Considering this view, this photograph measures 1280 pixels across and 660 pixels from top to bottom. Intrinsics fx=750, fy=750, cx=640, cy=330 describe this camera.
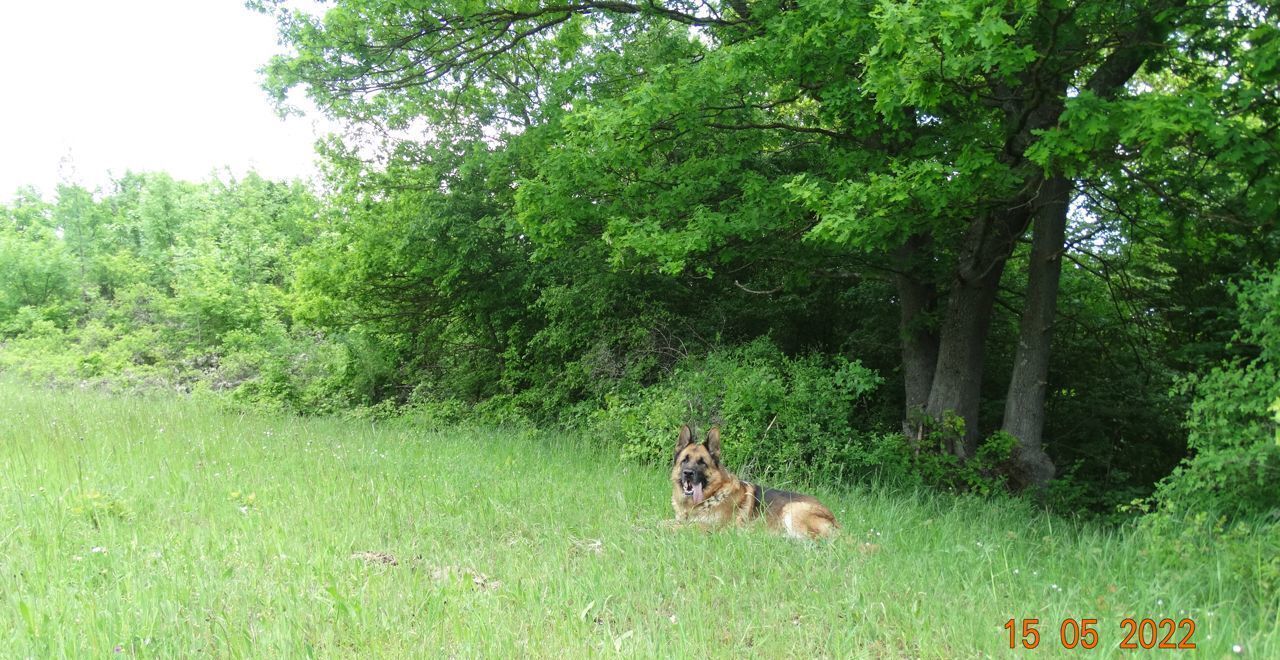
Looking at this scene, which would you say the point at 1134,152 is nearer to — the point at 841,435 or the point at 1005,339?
the point at 841,435

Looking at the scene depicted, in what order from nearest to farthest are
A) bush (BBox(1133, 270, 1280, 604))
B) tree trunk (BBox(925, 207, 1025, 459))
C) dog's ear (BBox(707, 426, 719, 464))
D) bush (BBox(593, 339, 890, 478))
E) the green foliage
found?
bush (BBox(1133, 270, 1280, 604))
the green foliage
dog's ear (BBox(707, 426, 719, 464))
bush (BBox(593, 339, 890, 478))
tree trunk (BBox(925, 207, 1025, 459))

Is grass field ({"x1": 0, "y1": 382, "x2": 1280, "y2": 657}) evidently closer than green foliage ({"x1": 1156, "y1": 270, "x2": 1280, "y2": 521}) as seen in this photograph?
Yes

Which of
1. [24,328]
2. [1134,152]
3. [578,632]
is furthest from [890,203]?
[24,328]

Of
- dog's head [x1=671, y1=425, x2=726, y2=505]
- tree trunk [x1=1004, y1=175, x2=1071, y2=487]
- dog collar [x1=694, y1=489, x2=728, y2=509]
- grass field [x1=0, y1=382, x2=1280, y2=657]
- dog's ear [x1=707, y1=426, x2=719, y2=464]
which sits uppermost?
tree trunk [x1=1004, y1=175, x2=1071, y2=487]

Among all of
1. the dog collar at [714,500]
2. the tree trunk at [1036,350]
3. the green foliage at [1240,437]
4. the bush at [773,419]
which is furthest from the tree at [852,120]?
the dog collar at [714,500]

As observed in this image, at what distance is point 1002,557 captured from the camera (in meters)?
5.34

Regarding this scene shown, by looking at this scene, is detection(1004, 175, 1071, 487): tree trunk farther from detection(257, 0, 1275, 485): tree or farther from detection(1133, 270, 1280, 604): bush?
detection(1133, 270, 1280, 604): bush

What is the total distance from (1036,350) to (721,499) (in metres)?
5.53

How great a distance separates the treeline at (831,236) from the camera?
21.9 ft

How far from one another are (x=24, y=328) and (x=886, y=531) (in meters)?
33.5

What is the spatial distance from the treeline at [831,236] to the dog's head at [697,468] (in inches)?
89.6

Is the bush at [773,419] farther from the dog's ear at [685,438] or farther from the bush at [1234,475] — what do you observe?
the bush at [1234,475]

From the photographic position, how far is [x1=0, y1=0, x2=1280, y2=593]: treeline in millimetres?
6664

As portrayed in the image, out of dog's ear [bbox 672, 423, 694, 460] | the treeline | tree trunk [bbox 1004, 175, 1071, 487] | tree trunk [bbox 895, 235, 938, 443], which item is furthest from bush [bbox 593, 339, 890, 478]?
dog's ear [bbox 672, 423, 694, 460]
